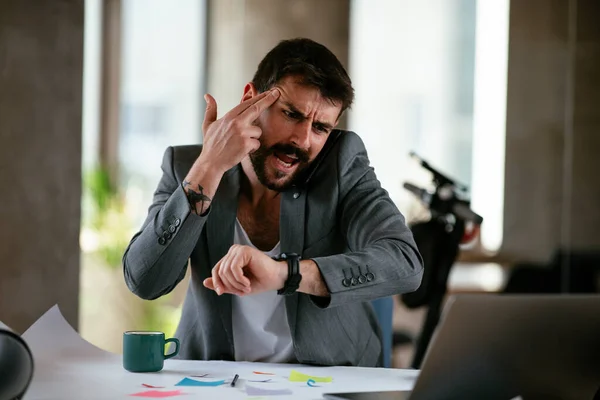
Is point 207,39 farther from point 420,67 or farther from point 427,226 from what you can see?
point 427,226

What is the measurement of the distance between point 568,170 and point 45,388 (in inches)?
147

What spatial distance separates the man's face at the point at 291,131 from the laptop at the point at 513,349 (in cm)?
80

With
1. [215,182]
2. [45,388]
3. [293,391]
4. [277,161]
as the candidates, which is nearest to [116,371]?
[45,388]

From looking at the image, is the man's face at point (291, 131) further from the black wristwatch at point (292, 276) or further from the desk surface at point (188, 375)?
the desk surface at point (188, 375)

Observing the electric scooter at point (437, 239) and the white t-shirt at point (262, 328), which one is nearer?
the white t-shirt at point (262, 328)

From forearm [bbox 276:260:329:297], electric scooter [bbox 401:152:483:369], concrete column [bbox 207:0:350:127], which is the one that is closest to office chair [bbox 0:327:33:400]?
forearm [bbox 276:260:329:297]

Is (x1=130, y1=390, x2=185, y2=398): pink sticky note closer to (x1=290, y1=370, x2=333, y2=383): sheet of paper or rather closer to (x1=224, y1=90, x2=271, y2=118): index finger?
(x1=290, y1=370, x2=333, y2=383): sheet of paper

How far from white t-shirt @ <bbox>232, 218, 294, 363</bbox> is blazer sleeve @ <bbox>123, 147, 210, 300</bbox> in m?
0.18

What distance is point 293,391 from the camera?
54.1 inches

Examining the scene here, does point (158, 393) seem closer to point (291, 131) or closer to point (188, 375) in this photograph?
point (188, 375)

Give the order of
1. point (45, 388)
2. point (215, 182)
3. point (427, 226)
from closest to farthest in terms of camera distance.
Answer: point (45, 388) → point (215, 182) → point (427, 226)

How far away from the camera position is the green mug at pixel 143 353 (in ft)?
4.91

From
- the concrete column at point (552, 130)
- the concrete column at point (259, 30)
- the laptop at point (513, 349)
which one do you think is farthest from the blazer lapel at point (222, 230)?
the concrete column at point (552, 130)

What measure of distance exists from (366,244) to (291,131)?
12.3 inches
